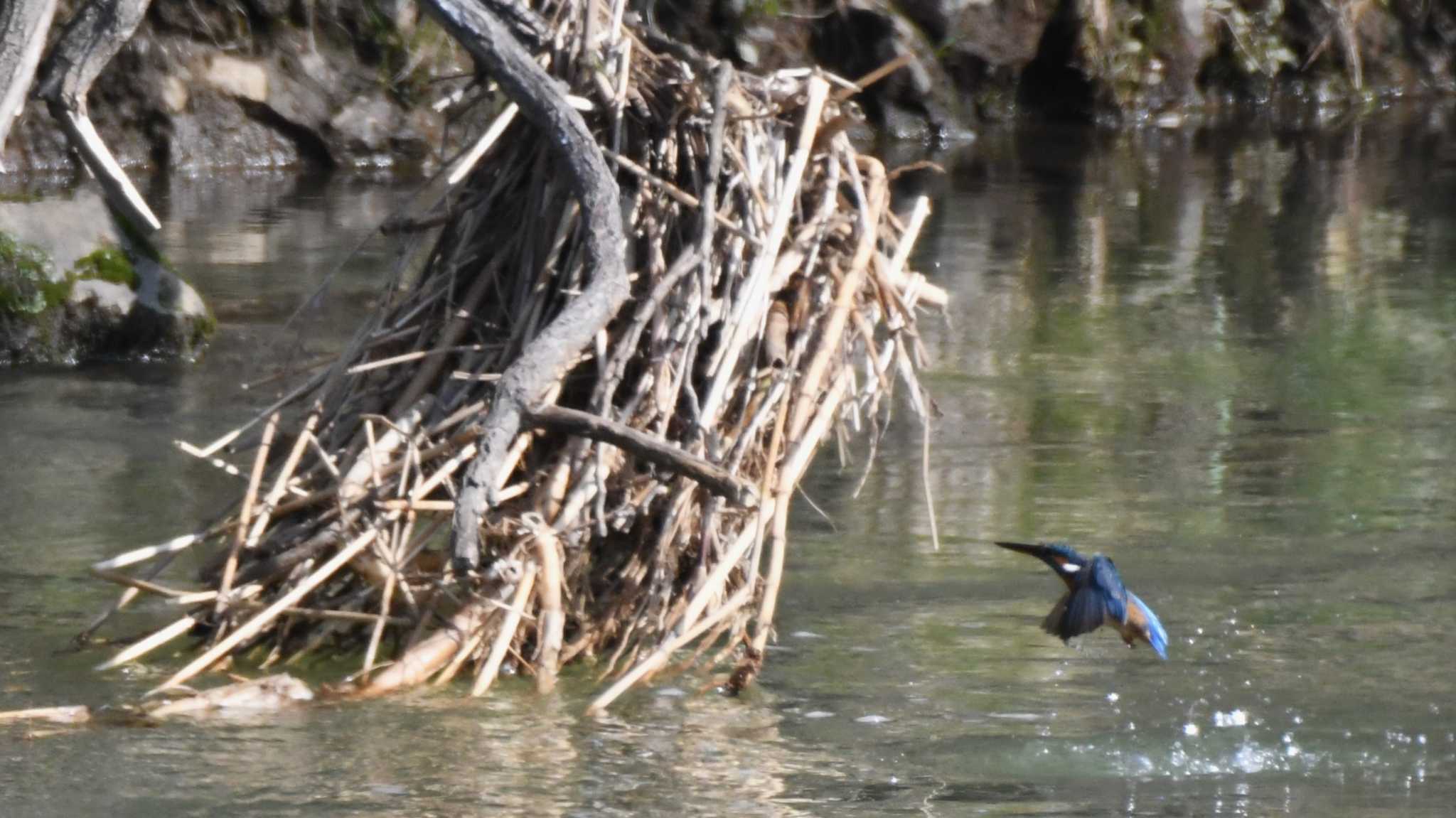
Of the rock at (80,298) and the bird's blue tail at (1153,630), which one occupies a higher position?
the rock at (80,298)

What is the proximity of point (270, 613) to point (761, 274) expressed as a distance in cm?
136

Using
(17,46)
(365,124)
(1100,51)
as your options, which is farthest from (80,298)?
(1100,51)

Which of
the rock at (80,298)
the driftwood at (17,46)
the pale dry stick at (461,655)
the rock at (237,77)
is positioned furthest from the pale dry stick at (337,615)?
the rock at (237,77)

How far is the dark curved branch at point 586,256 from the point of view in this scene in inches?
173

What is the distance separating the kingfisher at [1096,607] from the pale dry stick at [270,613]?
144 centimetres

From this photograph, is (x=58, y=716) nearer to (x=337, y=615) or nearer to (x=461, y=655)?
(x=337, y=615)

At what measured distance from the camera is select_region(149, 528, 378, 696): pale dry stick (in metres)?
4.69

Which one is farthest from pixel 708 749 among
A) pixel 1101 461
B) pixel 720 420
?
pixel 1101 461

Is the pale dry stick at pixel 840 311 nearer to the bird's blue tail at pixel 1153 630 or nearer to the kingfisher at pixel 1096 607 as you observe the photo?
the kingfisher at pixel 1096 607

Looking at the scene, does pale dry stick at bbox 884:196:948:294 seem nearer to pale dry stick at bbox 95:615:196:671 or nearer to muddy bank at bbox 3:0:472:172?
pale dry stick at bbox 95:615:196:671

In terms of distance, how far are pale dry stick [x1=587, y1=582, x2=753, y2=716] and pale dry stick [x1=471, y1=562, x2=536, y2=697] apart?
0.74 feet

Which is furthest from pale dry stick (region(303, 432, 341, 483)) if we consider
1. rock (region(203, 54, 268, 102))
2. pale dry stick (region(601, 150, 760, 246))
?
rock (region(203, 54, 268, 102))

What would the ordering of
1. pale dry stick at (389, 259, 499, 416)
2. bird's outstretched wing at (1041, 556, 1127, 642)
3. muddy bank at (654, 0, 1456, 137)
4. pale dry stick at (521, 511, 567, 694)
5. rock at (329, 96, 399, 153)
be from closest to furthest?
bird's outstretched wing at (1041, 556, 1127, 642) < pale dry stick at (521, 511, 567, 694) < pale dry stick at (389, 259, 499, 416) < rock at (329, 96, 399, 153) < muddy bank at (654, 0, 1456, 137)

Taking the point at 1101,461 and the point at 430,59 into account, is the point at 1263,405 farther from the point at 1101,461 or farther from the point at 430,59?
the point at 430,59
